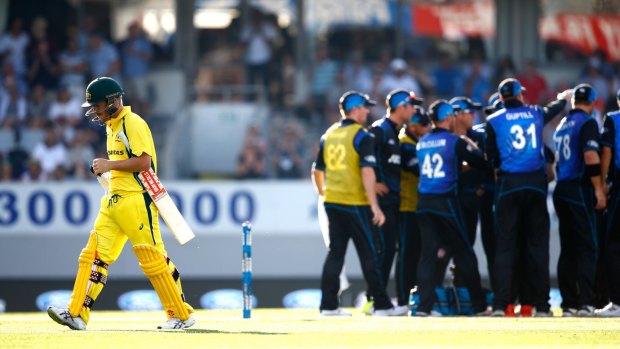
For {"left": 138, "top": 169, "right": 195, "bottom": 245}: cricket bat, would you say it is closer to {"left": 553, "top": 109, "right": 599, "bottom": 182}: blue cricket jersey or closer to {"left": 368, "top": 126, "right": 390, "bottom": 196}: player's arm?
{"left": 368, "top": 126, "right": 390, "bottom": 196}: player's arm

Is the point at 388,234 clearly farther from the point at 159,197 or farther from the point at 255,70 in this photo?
the point at 255,70

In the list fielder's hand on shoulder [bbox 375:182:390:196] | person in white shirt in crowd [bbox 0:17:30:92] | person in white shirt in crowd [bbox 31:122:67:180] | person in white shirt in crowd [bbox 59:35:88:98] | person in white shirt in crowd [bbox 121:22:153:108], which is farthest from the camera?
person in white shirt in crowd [bbox 121:22:153:108]

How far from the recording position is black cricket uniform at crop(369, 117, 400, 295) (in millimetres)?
15039

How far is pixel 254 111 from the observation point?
971 inches

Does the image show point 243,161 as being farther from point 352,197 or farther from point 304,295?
point 352,197

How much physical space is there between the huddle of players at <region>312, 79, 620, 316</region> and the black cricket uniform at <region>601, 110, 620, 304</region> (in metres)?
0.01

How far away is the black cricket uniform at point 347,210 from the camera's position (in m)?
14.6

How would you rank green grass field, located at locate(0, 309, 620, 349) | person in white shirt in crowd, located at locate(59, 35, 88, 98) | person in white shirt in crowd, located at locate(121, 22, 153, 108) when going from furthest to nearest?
person in white shirt in crowd, located at locate(121, 22, 153, 108) < person in white shirt in crowd, located at locate(59, 35, 88, 98) < green grass field, located at locate(0, 309, 620, 349)

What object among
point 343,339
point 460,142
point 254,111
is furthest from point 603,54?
point 343,339

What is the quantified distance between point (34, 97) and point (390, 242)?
1062 centimetres

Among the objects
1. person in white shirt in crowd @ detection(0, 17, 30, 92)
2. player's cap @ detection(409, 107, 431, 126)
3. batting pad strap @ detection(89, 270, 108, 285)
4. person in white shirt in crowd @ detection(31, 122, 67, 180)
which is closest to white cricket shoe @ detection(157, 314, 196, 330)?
batting pad strap @ detection(89, 270, 108, 285)

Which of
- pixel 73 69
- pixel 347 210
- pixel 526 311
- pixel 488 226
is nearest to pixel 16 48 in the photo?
pixel 73 69

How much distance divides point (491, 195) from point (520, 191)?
108 centimetres

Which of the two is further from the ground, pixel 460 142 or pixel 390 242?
pixel 460 142
